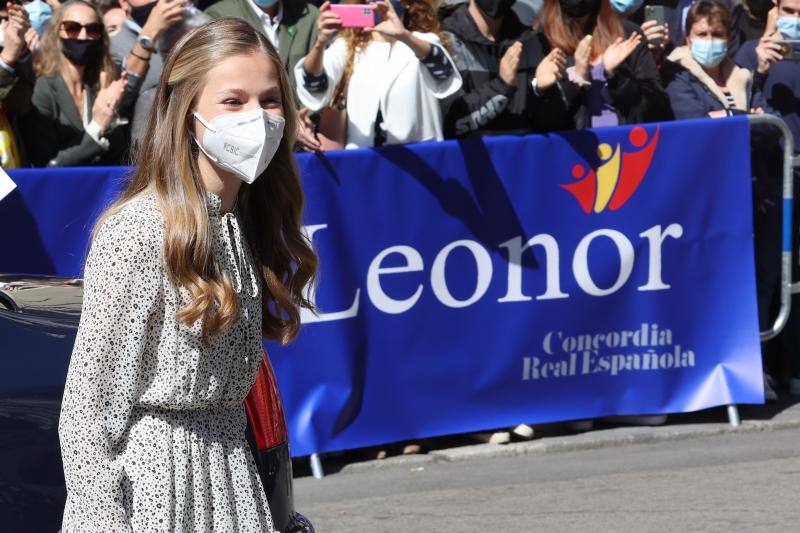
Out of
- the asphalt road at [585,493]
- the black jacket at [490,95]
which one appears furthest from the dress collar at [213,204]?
the black jacket at [490,95]

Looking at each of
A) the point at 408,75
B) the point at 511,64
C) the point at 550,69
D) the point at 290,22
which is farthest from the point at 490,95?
the point at 290,22

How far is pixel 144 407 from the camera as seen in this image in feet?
8.26

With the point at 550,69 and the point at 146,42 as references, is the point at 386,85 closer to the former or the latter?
the point at 550,69

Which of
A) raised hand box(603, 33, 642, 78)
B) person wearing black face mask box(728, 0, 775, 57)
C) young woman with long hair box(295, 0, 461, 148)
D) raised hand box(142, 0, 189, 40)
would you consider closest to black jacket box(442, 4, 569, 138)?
young woman with long hair box(295, 0, 461, 148)

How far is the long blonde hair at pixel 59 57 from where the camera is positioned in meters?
6.77

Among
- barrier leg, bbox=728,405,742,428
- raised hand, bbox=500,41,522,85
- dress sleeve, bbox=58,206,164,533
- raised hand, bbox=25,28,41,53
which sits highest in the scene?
raised hand, bbox=25,28,41,53

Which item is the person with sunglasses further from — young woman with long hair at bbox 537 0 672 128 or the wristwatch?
young woman with long hair at bbox 537 0 672 128

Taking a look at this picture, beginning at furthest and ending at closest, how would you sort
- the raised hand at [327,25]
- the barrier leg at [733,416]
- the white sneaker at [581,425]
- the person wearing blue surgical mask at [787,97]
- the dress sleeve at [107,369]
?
the person wearing blue surgical mask at [787,97] → the barrier leg at [733,416] → the white sneaker at [581,425] → the raised hand at [327,25] → the dress sleeve at [107,369]

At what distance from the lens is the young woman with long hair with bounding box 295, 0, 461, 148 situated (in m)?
6.68

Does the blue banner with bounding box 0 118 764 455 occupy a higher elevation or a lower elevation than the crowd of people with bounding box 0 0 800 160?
lower

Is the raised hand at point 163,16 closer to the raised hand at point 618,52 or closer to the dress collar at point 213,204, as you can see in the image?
the raised hand at point 618,52

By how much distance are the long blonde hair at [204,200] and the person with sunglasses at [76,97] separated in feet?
12.6

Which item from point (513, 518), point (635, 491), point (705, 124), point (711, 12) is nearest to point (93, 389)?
point (513, 518)

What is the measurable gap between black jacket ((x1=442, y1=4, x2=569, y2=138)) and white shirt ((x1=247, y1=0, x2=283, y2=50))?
954mm
